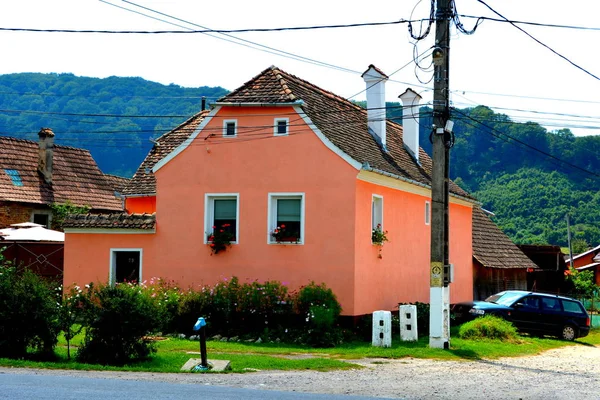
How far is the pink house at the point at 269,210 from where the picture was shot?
936 inches

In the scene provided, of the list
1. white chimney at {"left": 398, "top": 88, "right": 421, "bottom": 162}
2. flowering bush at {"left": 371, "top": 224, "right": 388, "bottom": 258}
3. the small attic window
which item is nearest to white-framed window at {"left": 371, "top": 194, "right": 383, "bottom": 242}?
flowering bush at {"left": 371, "top": 224, "right": 388, "bottom": 258}

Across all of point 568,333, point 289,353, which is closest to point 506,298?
point 568,333

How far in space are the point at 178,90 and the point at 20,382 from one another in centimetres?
12158

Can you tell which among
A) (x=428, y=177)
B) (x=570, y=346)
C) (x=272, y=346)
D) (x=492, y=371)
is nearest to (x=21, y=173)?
(x=428, y=177)

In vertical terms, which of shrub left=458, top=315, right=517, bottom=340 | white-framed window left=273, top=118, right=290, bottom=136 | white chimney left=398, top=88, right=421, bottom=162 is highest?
white chimney left=398, top=88, right=421, bottom=162

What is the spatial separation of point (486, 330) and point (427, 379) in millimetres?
8178

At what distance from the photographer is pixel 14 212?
1555 inches

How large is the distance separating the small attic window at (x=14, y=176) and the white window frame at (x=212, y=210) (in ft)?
60.9

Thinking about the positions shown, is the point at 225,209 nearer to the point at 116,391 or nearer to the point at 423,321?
the point at 423,321

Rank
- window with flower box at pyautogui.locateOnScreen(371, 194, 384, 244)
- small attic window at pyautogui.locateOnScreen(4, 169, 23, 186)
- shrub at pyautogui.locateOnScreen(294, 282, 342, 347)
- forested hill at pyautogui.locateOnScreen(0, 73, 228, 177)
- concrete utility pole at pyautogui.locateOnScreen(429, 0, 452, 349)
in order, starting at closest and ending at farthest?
concrete utility pole at pyautogui.locateOnScreen(429, 0, 452, 349) → shrub at pyautogui.locateOnScreen(294, 282, 342, 347) → window with flower box at pyautogui.locateOnScreen(371, 194, 384, 244) → small attic window at pyautogui.locateOnScreen(4, 169, 23, 186) → forested hill at pyautogui.locateOnScreen(0, 73, 228, 177)

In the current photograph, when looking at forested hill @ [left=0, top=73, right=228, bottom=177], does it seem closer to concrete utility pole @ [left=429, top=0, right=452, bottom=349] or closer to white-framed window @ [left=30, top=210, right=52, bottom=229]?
white-framed window @ [left=30, top=210, right=52, bottom=229]

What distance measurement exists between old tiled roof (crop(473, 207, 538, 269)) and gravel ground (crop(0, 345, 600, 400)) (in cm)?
1688

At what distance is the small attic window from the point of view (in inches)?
1593

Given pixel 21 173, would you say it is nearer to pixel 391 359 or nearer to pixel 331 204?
pixel 331 204
